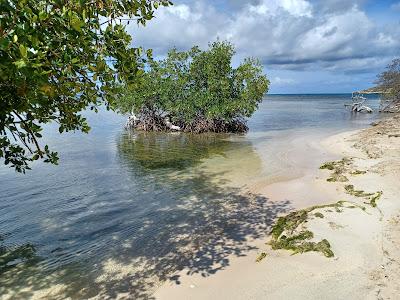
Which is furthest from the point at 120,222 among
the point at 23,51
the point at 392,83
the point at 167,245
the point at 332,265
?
the point at 392,83

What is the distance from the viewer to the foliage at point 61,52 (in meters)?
3.93

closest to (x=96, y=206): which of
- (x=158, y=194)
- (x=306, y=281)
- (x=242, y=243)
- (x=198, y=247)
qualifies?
(x=158, y=194)

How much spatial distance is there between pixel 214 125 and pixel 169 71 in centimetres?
601

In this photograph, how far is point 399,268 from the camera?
21.4 feet

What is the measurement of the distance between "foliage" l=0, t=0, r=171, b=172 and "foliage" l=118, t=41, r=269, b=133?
2238 centimetres

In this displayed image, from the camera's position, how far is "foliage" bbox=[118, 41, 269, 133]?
94.3ft

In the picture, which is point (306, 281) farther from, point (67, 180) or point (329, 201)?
point (67, 180)

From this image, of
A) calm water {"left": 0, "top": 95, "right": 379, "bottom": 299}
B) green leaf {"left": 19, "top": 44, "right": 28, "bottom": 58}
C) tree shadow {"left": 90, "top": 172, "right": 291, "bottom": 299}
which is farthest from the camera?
calm water {"left": 0, "top": 95, "right": 379, "bottom": 299}

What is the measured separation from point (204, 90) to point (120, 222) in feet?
69.6

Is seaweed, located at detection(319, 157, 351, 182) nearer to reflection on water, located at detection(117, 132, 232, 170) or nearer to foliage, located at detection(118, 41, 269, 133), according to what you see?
reflection on water, located at detection(117, 132, 232, 170)

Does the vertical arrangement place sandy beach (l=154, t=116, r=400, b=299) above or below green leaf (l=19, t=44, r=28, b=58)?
below

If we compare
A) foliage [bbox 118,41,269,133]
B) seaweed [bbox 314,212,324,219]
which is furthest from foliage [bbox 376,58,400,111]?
seaweed [bbox 314,212,324,219]

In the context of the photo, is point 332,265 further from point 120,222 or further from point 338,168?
point 338,168

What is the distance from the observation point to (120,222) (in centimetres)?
1012
